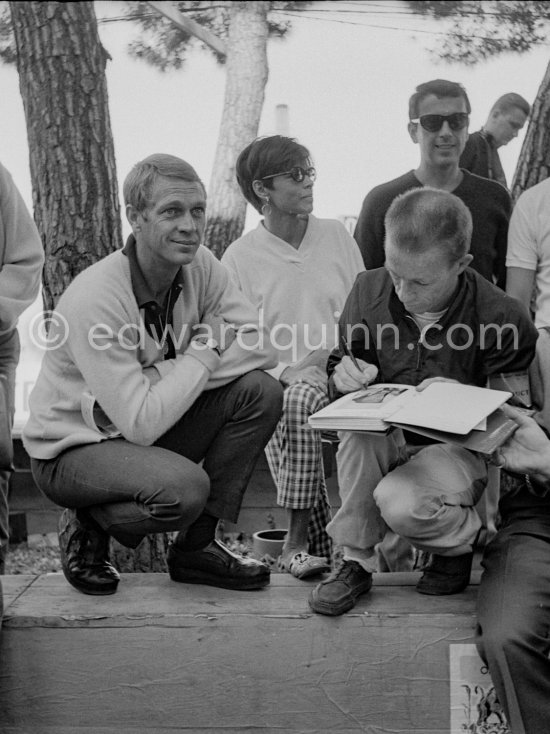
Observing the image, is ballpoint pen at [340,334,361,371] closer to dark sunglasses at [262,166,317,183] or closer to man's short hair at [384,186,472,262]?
man's short hair at [384,186,472,262]

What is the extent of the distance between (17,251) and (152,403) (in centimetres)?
74

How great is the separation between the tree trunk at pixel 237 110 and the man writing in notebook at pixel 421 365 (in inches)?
132

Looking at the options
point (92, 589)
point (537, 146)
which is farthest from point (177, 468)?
point (537, 146)

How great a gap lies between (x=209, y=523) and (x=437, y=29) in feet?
13.2

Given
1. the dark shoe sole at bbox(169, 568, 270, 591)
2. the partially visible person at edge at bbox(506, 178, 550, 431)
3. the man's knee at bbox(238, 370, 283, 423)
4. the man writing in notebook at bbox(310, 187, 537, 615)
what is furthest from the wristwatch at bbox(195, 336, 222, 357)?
the partially visible person at edge at bbox(506, 178, 550, 431)

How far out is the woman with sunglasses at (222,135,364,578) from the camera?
330 centimetres

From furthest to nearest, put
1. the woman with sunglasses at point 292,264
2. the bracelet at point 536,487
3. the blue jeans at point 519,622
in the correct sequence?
the woman with sunglasses at point 292,264 → the bracelet at point 536,487 → the blue jeans at point 519,622

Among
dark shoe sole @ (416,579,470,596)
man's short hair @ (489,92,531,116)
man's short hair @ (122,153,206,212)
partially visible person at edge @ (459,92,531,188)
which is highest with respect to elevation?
man's short hair @ (489,92,531,116)

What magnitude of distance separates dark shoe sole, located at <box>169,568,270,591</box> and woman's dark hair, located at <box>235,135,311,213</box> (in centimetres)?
156

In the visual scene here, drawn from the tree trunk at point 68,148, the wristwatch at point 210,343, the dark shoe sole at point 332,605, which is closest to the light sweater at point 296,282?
the tree trunk at point 68,148

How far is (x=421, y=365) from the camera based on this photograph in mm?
2564

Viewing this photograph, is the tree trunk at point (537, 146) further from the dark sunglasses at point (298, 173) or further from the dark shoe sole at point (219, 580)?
the dark shoe sole at point (219, 580)

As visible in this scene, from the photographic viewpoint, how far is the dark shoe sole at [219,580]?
8.64 feet

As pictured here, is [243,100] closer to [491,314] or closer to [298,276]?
[298,276]
